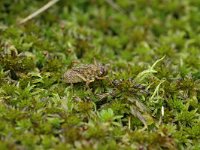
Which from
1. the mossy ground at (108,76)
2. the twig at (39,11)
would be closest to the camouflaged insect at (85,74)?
the mossy ground at (108,76)

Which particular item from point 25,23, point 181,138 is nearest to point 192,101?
point 181,138

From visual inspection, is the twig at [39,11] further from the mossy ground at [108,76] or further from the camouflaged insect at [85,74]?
the camouflaged insect at [85,74]

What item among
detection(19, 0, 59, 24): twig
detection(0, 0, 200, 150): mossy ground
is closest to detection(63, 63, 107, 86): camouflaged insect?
detection(0, 0, 200, 150): mossy ground

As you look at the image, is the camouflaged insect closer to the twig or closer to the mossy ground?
the mossy ground

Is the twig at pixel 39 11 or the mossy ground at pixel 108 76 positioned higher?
the twig at pixel 39 11

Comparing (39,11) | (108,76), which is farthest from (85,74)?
(39,11)

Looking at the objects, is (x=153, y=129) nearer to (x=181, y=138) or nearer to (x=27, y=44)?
(x=181, y=138)
